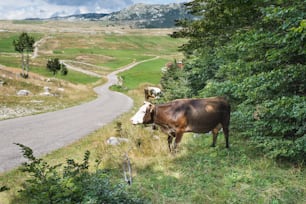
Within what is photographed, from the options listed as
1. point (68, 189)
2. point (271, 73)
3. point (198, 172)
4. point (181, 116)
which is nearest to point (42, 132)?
point (181, 116)

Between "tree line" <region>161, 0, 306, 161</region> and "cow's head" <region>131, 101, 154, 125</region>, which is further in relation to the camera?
"cow's head" <region>131, 101, 154, 125</region>

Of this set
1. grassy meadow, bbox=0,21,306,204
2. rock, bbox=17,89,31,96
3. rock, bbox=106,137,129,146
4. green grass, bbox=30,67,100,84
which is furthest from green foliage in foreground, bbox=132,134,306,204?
green grass, bbox=30,67,100,84

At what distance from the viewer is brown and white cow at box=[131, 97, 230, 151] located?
30.9 feet

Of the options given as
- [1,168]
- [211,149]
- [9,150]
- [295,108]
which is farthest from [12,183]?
[295,108]

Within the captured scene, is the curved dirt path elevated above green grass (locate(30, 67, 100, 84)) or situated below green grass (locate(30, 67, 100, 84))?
above

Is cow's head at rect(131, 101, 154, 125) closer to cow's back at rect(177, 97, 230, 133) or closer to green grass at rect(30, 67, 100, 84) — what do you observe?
cow's back at rect(177, 97, 230, 133)

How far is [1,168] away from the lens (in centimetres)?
1020

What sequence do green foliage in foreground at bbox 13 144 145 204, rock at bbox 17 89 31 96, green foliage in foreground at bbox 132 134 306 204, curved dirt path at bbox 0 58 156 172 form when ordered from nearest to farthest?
green foliage in foreground at bbox 13 144 145 204 → green foliage in foreground at bbox 132 134 306 204 → curved dirt path at bbox 0 58 156 172 → rock at bbox 17 89 31 96

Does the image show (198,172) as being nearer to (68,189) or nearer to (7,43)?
(68,189)

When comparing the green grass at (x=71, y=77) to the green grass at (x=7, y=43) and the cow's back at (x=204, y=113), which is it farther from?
the cow's back at (x=204, y=113)

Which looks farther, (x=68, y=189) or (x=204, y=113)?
(x=204, y=113)

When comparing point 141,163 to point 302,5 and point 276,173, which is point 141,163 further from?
point 302,5

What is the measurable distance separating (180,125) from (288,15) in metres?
4.39

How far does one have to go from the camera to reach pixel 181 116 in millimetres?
9422
